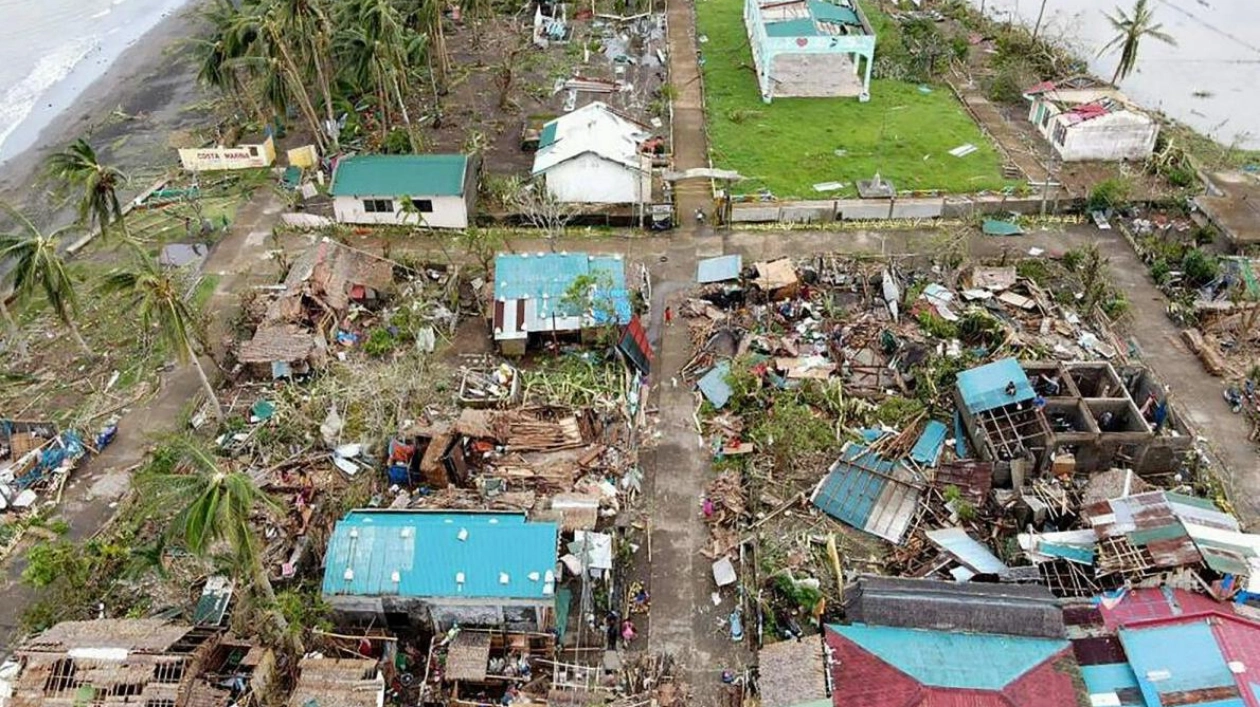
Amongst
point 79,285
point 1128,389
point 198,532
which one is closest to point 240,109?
point 79,285

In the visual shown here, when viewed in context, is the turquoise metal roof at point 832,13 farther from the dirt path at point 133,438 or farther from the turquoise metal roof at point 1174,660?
the turquoise metal roof at point 1174,660

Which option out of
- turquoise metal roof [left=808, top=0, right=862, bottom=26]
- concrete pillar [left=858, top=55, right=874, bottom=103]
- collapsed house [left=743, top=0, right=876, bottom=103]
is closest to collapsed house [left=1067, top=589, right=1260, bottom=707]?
collapsed house [left=743, top=0, right=876, bottom=103]

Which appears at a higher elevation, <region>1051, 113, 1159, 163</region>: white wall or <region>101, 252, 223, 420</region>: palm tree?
<region>101, 252, 223, 420</region>: palm tree

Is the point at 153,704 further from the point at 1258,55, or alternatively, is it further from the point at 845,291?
the point at 1258,55

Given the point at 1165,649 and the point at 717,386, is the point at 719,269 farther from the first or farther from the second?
the point at 1165,649

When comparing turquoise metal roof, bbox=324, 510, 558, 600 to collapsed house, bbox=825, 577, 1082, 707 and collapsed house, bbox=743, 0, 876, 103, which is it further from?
collapsed house, bbox=743, 0, 876, 103
